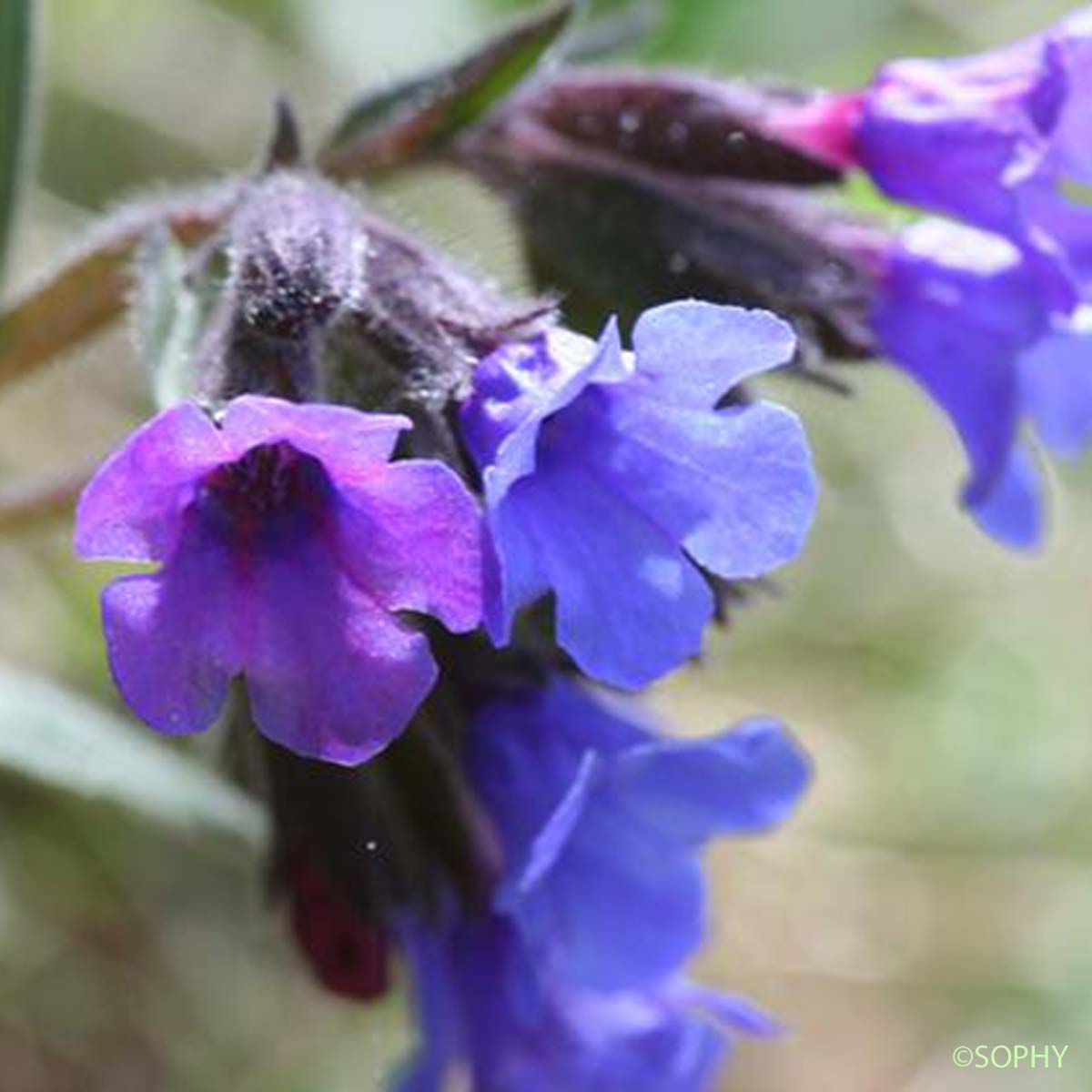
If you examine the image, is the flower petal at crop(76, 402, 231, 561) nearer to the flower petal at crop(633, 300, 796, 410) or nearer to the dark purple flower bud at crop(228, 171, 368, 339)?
the dark purple flower bud at crop(228, 171, 368, 339)

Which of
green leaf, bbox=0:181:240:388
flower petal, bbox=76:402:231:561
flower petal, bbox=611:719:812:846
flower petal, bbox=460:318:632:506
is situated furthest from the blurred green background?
flower petal, bbox=76:402:231:561

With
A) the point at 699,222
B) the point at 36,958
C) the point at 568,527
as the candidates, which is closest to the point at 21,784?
the point at 36,958

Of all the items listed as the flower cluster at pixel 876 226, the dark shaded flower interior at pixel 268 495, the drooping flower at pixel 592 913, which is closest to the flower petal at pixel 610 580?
the dark shaded flower interior at pixel 268 495

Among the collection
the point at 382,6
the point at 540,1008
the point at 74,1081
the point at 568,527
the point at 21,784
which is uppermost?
the point at 568,527

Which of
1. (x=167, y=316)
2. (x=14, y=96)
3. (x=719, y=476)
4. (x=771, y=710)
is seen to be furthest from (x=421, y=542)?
(x=771, y=710)

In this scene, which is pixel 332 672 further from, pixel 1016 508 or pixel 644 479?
pixel 1016 508

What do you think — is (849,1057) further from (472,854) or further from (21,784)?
(472,854)
